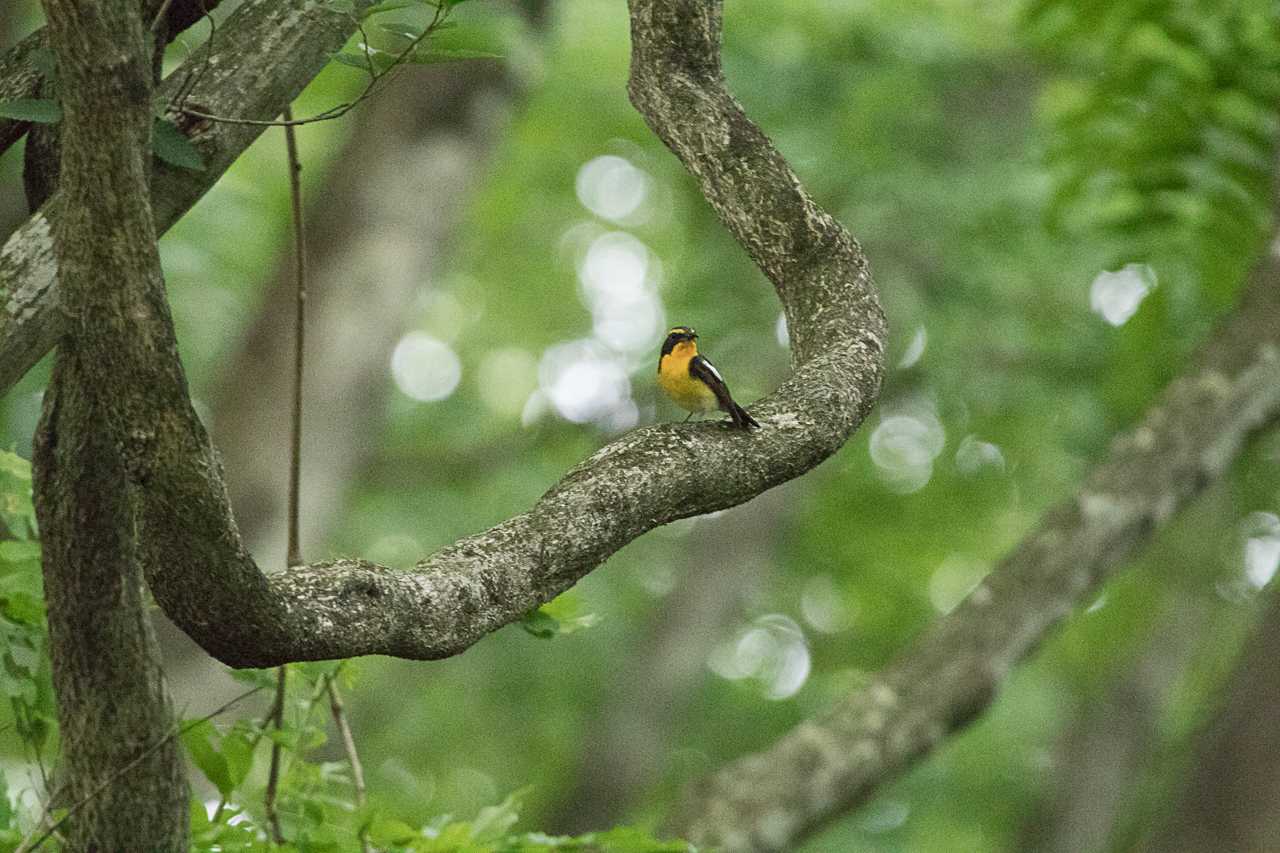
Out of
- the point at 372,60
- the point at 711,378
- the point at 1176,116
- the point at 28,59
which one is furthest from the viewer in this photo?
the point at 1176,116

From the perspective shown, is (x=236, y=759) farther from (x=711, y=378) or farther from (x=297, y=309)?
(x=711, y=378)

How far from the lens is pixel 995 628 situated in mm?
4980

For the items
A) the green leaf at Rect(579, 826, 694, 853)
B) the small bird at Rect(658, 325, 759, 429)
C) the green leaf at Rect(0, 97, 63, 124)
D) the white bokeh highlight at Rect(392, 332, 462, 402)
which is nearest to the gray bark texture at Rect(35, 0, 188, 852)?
the green leaf at Rect(0, 97, 63, 124)

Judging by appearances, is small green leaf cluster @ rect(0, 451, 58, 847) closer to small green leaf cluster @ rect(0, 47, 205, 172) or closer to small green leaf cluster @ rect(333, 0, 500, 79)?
small green leaf cluster @ rect(0, 47, 205, 172)

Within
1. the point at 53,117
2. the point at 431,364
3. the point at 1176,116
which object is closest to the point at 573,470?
the point at 53,117

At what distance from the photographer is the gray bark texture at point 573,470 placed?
1.82 meters

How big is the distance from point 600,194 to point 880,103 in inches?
301

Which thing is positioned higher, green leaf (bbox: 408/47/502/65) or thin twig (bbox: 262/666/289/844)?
green leaf (bbox: 408/47/502/65)

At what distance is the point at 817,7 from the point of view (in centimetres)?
1077

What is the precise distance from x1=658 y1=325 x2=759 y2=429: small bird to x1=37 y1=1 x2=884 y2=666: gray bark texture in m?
0.17

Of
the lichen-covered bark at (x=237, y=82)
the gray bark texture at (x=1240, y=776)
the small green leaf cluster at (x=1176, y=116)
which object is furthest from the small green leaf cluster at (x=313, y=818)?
the gray bark texture at (x=1240, y=776)

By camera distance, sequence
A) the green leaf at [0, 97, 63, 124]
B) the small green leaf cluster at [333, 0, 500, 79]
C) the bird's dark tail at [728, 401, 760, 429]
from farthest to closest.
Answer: the bird's dark tail at [728, 401, 760, 429] < the small green leaf cluster at [333, 0, 500, 79] < the green leaf at [0, 97, 63, 124]

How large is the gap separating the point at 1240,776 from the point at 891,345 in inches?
205

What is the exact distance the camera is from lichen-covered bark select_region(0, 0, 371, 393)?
2.56 m
